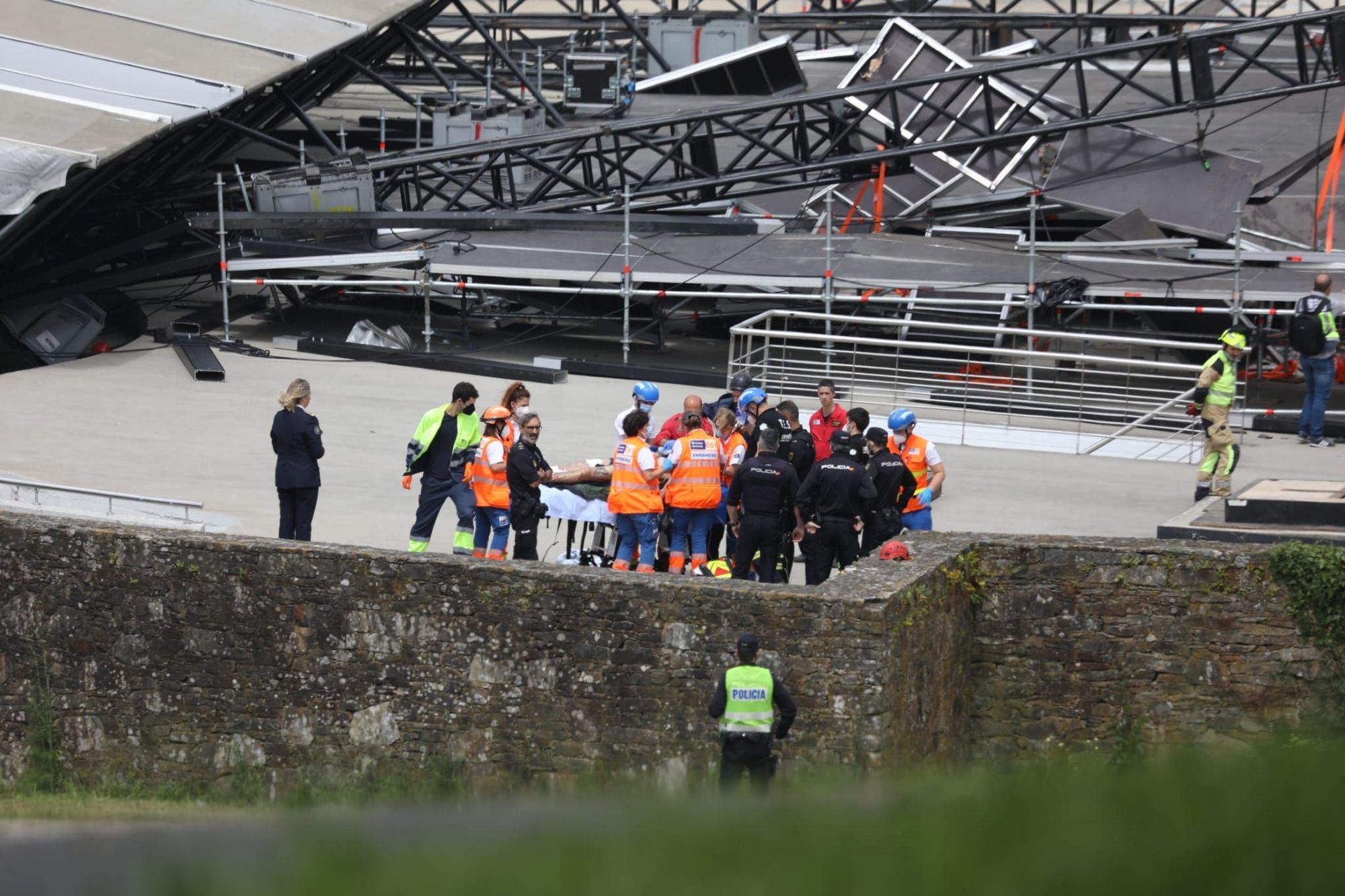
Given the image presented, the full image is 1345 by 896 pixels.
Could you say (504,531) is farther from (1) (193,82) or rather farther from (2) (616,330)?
(1) (193,82)

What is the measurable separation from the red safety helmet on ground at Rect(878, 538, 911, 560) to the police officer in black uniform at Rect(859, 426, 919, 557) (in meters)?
1.31

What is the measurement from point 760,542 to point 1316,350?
23.4 feet

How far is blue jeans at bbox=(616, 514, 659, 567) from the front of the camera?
1157 centimetres

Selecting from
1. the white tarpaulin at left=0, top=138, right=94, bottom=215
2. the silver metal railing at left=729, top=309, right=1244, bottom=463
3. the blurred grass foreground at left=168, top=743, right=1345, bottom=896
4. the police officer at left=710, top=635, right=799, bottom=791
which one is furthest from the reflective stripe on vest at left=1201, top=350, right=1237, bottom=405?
the white tarpaulin at left=0, top=138, right=94, bottom=215

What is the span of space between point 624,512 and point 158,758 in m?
3.37

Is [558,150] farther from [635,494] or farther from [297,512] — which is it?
[635,494]

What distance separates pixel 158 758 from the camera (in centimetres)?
1012

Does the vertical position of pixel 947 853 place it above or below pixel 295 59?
below

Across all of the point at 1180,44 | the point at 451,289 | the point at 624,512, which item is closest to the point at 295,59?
the point at 451,289

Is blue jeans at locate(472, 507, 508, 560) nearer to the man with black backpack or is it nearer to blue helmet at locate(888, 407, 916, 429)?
blue helmet at locate(888, 407, 916, 429)

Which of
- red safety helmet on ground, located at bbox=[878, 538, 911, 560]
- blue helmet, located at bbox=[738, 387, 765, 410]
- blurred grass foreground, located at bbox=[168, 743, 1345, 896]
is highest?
blue helmet, located at bbox=[738, 387, 765, 410]

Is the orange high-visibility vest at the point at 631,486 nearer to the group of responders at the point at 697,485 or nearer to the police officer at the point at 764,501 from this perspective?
the group of responders at the point at 697,485

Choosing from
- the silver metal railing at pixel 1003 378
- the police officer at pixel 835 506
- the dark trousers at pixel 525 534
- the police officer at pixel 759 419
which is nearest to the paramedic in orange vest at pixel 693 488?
the police officer at pixel 759 419

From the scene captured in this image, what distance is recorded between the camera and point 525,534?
1159 cm
